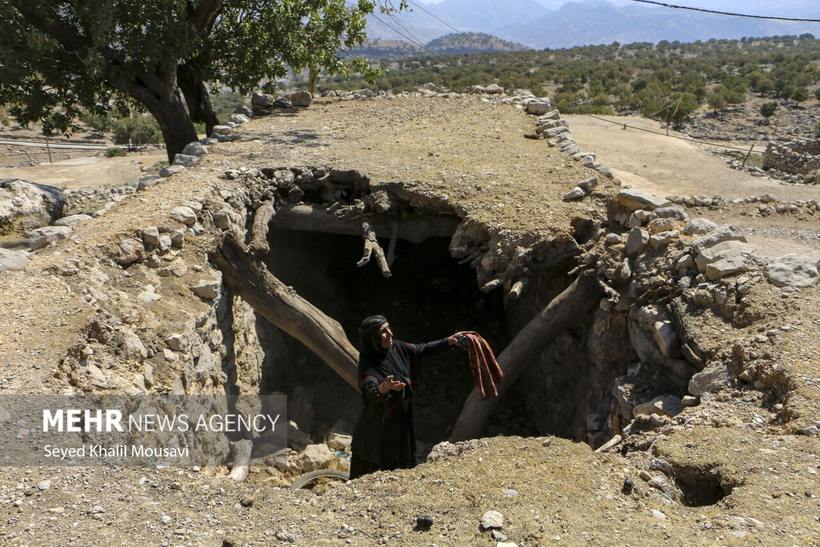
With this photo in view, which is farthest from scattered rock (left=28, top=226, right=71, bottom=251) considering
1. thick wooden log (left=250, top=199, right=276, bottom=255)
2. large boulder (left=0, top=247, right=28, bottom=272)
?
thick wooden log (left=250, top=199, right=276, bottom=255)

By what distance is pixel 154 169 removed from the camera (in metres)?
16.9

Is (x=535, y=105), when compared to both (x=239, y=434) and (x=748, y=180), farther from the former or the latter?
(x=239, y=434)

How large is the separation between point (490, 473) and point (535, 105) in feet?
31.1

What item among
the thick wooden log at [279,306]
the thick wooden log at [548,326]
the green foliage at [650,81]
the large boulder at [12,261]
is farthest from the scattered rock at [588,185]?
the green foliage at [650,81]

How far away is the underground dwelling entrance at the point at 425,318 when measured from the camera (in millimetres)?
6797

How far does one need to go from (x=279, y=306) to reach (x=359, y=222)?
1.92 m

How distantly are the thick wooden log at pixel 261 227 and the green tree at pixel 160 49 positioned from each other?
12.0ft

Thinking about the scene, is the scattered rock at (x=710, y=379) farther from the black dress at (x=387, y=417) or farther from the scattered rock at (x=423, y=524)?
the scattered rock at (x=423, y=524)

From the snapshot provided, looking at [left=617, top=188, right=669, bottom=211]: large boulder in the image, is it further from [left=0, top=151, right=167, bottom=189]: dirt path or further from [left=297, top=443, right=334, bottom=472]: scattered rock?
[left=0, top=151, right=167, bottom=189]: dirt path

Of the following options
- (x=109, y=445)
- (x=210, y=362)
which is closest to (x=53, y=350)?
(x=109, y=445)

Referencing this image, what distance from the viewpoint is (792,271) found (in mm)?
5695

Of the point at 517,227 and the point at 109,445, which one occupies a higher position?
the point at 517,227

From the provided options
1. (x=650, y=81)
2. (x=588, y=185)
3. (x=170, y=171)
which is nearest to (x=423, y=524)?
(x=588, y=185)

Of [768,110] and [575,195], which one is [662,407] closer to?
[575,195]
